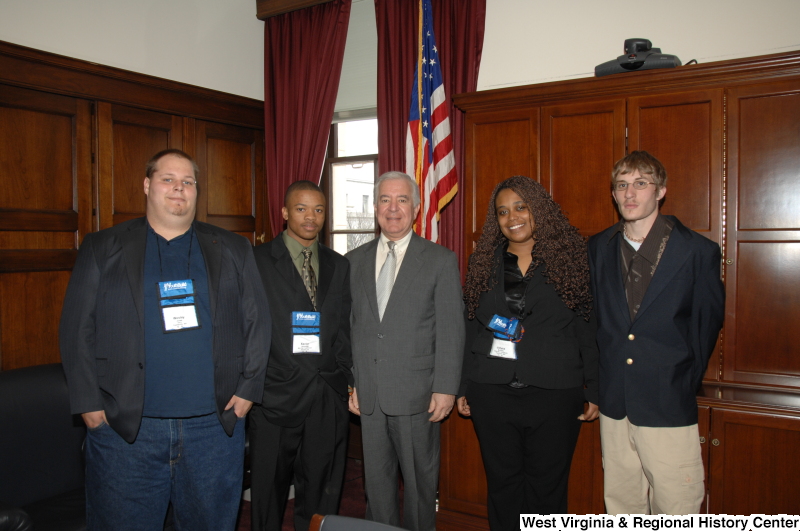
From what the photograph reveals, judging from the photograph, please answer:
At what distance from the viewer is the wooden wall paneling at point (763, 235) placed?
2514mm

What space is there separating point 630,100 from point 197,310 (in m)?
2.37

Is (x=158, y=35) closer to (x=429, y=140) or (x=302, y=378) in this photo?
(x=429, y=140)

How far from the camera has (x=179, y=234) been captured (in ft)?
7.20

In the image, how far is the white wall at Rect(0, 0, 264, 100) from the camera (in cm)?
Result: 322

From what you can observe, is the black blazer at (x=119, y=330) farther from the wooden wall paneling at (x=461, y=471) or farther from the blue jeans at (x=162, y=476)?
the wooden wall paneling at (x=461, y=471)

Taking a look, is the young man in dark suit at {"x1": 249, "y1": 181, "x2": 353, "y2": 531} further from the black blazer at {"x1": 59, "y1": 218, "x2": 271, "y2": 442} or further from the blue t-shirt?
the blue t-shirt

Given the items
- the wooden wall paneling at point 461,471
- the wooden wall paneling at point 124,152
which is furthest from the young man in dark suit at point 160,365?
the wooden wall paneling at point 124,152

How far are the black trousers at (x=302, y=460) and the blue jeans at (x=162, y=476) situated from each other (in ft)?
0.95

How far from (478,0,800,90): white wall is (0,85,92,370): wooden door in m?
2.75

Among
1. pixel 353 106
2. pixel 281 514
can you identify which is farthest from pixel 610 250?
pixel 353 106

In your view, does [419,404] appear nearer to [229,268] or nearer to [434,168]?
[229,268]

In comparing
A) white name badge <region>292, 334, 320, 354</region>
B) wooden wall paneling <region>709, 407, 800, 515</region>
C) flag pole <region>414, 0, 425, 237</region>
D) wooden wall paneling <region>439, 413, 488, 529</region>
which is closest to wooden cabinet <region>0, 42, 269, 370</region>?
flag pole <region>414, 0, 425, 237</region>

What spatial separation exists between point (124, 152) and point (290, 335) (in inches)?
82.3

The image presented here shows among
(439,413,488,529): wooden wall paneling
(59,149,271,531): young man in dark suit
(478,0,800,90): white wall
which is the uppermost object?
(478,0,800,90): white wall
